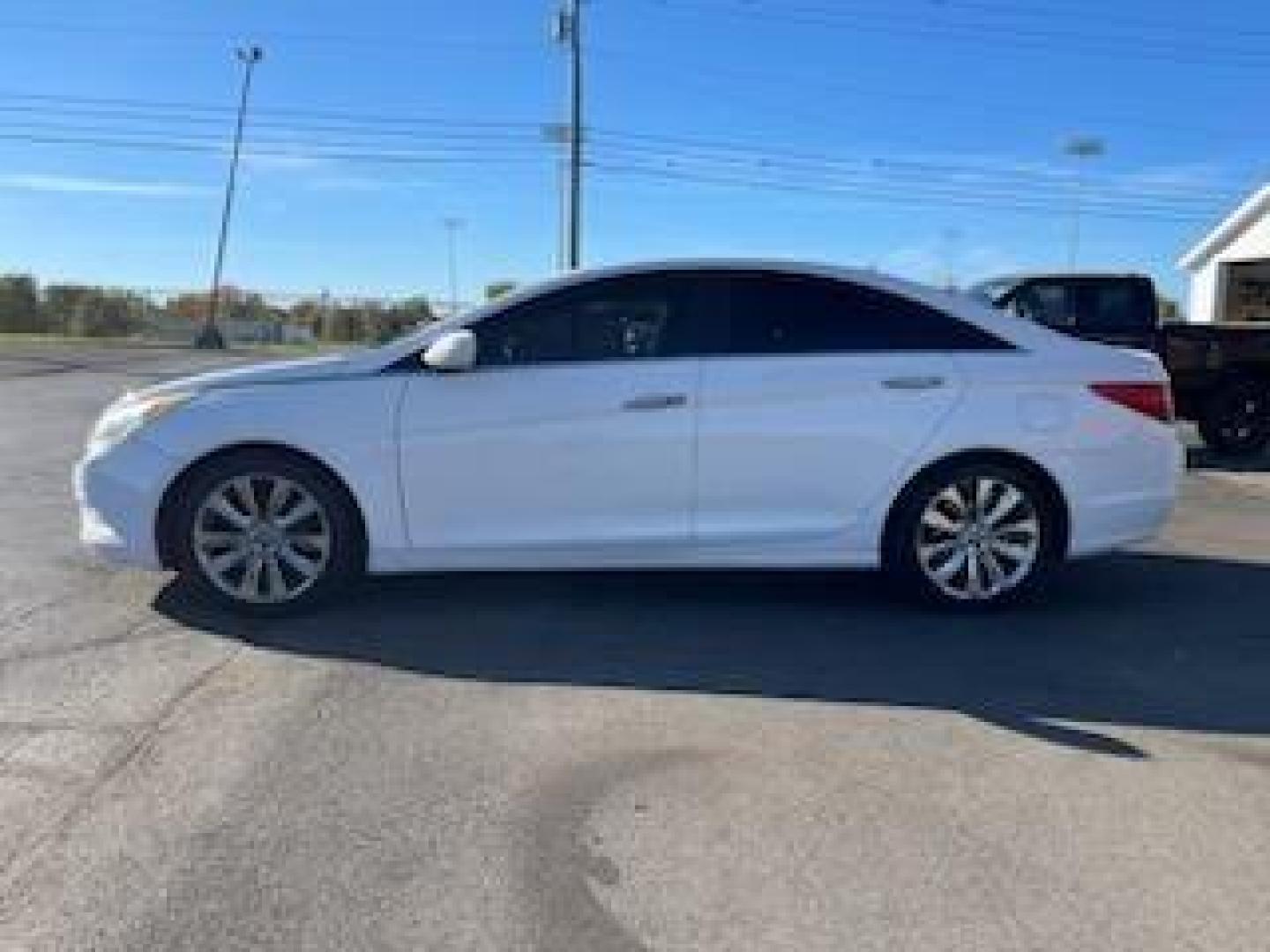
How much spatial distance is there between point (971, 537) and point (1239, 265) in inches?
1144

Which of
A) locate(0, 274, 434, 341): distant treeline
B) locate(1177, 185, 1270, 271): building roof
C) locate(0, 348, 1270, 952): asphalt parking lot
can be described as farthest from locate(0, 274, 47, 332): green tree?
locate(0, 348, 1270, 952): asphalt parking lot

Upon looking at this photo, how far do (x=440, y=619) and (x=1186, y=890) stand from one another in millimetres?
3619

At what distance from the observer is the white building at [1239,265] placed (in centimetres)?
3225

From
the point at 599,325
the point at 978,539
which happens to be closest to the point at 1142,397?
the point at 978,539

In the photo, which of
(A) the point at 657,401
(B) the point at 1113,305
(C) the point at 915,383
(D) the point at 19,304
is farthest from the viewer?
(D) the point at 19,304

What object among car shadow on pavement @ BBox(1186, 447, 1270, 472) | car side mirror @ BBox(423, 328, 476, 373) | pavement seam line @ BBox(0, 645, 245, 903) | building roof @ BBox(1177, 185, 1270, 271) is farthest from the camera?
building roof @ BBox(1177, 185, 1270, 271)

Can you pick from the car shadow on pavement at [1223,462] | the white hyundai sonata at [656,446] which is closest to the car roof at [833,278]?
the white hyundai sonata at [656,446]

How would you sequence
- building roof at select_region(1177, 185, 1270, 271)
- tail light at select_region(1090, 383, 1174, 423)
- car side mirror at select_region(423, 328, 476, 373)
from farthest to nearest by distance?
building roof at select_region(1177, 185, 1270, 271)
tail light at select_region(1090, 383, 1174, 423)
car side mirror at select_region(423, 328, 476, 373)

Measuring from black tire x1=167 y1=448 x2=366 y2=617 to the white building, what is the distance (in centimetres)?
2864

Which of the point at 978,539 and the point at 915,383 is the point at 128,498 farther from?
the point at 978,539

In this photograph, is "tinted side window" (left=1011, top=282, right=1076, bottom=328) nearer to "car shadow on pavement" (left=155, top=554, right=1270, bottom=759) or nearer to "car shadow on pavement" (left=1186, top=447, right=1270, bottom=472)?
Result: "car shadow on pavement" (left=1186, top=447, right=1270, bottom=472)

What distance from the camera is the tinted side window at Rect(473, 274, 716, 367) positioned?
22.6 feet

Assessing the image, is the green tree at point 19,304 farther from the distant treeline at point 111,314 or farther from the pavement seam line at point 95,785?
the pavement seam line at point 95,785

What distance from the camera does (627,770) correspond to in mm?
4859
